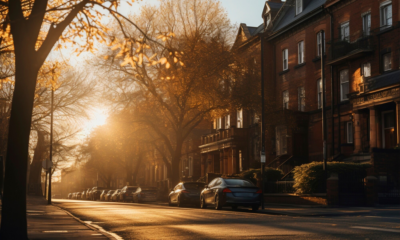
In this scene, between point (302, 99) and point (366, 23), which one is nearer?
point (366, 23)

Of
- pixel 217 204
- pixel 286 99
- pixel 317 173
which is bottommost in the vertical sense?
pixel 217 204

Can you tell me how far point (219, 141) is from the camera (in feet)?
163

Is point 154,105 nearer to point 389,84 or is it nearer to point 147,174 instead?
point 389,84

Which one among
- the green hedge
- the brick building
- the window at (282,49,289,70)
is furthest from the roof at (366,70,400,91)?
the window at (282,49,289,70)

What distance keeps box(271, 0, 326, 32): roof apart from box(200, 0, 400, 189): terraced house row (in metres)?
0.09

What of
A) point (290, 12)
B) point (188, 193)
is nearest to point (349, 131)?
point (188, 193)

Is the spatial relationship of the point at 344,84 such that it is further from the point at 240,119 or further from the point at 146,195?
the point at 146,195

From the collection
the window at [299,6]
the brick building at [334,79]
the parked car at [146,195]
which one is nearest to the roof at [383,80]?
the brick building at [334,79]

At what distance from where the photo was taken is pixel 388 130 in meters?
30.0

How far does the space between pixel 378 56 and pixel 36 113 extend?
2596cm

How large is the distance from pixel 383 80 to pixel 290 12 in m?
17.4

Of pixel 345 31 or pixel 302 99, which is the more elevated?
pixel 345 31

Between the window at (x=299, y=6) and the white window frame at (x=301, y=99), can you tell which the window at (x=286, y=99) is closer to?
the white window frame at (x=301, y=99)

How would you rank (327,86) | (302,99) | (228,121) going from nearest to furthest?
1. (327,86)
2. (302,99)
3. (228,121)
